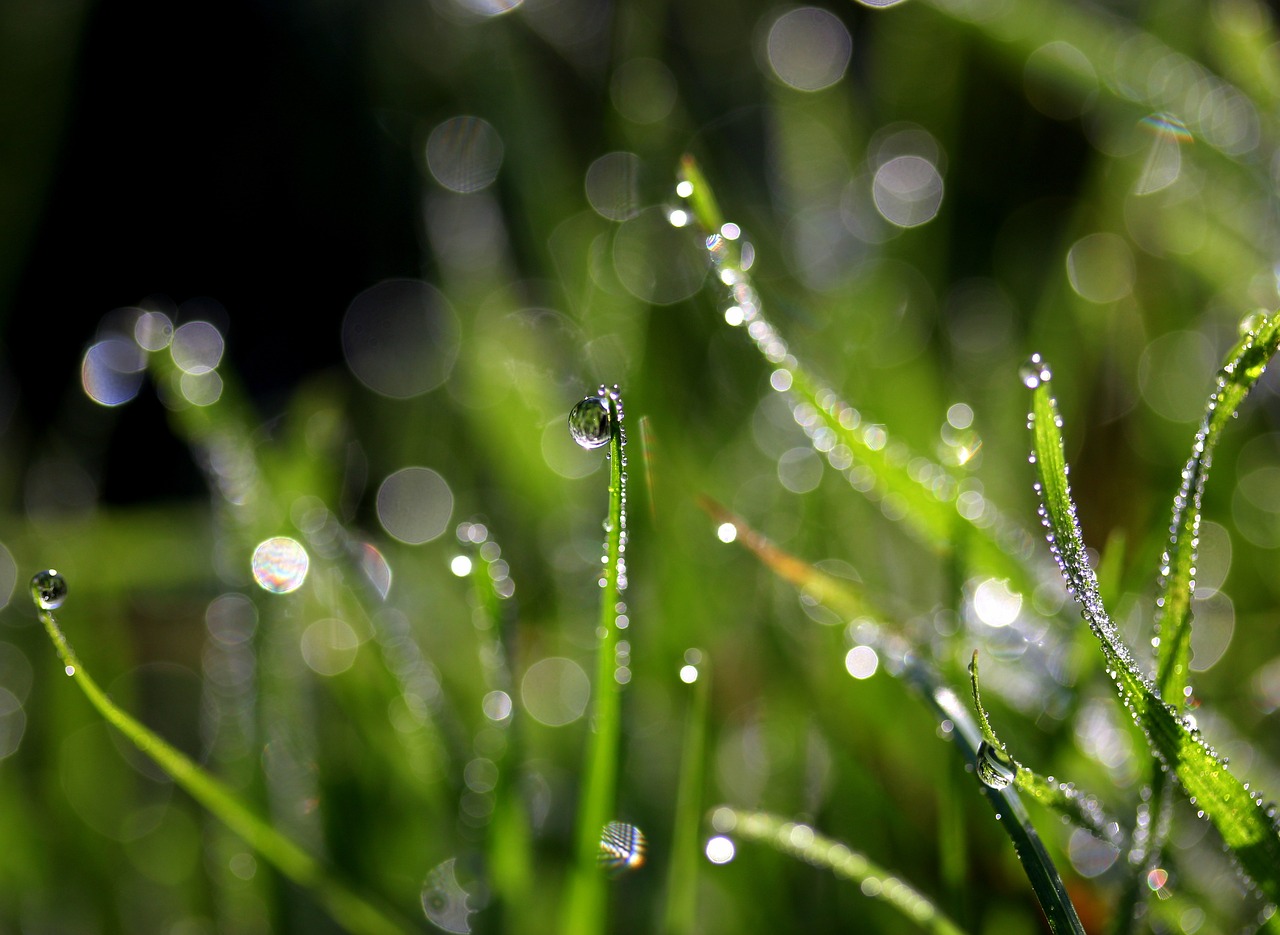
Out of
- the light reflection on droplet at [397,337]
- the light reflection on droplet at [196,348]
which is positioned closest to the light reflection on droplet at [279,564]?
the light reflection on droplet at [196,348]

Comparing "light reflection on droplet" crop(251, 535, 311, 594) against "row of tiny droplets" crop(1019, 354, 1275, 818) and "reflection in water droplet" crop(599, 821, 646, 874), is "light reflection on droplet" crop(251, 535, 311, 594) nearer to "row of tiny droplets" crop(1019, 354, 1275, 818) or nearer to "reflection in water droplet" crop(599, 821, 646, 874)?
"reflection in water droplet" crop(599, 821, 646, 874)

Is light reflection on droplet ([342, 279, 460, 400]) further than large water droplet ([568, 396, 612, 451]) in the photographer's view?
Yes

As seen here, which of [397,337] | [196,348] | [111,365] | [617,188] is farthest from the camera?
[397,337]

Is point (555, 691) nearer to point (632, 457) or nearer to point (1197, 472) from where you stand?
point (632, 457)

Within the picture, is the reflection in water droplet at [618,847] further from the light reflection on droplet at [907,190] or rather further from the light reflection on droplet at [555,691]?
the light reflection on droplet at [907,190]

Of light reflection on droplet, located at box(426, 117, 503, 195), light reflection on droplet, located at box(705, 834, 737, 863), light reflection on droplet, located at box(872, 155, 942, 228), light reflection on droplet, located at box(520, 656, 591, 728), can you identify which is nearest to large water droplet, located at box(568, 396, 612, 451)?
light reflection on droplet, located at box(705, 834, 737, 863)

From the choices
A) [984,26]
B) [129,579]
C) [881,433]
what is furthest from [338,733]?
[984,26]

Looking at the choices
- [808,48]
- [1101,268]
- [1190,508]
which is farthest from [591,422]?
[808,48]
